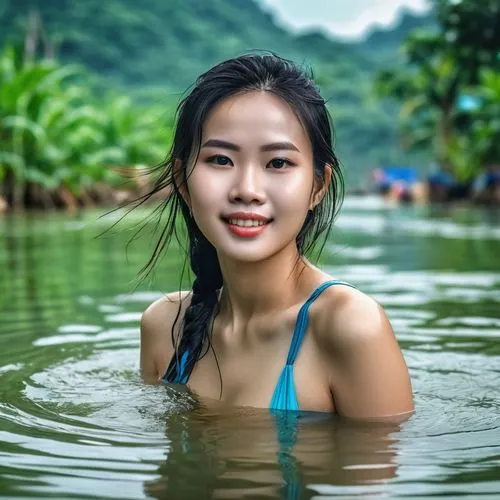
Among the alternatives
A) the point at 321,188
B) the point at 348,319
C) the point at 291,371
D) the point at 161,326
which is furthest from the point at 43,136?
the point at 348,319

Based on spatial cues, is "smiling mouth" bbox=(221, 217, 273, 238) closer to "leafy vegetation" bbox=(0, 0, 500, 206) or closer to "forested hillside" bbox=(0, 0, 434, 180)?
"leafy vegetation" bbox=(0, 0, 500, 206)

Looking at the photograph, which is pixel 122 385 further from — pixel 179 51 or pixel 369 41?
pixel 369 41

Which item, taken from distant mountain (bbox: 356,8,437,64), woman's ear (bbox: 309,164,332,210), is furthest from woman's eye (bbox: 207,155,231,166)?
distant mountain (bbox: 356,8,437,64)

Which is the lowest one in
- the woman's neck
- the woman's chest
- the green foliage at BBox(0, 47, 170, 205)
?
the woman's chest

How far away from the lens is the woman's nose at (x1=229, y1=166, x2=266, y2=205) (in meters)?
2.81

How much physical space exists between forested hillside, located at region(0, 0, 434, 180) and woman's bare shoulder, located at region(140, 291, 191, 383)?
68965mm

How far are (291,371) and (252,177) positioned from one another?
1.87 feet

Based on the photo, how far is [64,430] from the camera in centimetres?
308

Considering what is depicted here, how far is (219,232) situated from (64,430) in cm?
76

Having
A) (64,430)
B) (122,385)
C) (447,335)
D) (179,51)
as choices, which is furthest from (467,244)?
(179,51)

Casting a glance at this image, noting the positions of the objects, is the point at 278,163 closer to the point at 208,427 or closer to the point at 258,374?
the point at 258,374

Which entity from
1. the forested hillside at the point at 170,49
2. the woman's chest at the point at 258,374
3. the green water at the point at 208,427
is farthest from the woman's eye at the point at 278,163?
the forested hillside at the point at 170,49

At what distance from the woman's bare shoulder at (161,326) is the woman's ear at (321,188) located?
2.20 ft

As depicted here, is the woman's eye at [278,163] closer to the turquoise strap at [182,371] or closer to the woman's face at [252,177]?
the woman's face at [252,177]
